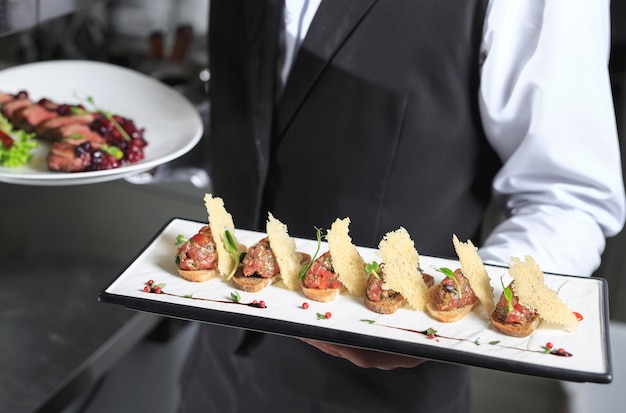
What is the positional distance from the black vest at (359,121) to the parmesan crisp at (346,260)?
233mm

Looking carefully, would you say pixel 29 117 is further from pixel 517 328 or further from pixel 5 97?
pixel 517 328

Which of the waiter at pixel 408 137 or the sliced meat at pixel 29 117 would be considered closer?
the waiter at pixel 408 137

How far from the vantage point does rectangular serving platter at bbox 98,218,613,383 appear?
32.3 inches

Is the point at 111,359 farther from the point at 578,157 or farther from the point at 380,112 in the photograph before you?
the point at 578,157

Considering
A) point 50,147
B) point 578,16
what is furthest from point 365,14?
point 50,147

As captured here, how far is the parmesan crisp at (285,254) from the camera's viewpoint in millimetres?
938

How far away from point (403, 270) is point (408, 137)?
27cm

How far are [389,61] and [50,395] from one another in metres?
0.72

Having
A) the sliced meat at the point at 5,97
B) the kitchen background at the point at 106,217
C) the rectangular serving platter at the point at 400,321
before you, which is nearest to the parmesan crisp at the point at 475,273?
the rectangular serving platter at the point at 400,321

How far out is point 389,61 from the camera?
1.09m

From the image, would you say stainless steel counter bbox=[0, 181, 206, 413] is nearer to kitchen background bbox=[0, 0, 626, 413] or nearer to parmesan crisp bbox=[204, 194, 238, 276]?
kitchen background bbox=[0, 0, 626, 413]

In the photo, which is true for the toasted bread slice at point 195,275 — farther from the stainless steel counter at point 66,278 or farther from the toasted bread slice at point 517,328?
the stainless steel counter at point 66,278

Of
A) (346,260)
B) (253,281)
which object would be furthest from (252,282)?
(346,260)

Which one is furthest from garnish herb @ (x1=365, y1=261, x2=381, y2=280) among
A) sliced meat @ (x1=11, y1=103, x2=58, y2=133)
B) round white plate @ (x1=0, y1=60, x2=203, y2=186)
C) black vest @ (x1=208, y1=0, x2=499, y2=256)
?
sliced meat @ (x1=11, y1=103, x2=58, y2=133)
